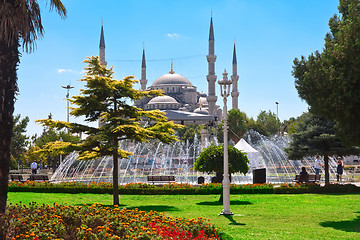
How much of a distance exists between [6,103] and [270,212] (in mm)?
7603

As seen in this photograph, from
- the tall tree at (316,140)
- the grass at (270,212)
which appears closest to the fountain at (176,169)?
the tall tree at (316,140)

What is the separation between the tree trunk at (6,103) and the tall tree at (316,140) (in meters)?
15.0

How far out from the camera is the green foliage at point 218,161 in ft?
48.2

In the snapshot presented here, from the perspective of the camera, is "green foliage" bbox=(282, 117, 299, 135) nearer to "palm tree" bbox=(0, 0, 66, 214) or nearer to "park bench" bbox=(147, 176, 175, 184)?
"park bench" bbox=(147, 176, 175, 184)

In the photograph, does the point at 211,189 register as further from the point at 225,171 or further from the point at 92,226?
the point at 92,226

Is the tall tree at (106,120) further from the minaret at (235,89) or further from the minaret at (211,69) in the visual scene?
the minaret at (235,89)

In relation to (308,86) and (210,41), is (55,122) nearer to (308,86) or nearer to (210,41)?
(308,86)

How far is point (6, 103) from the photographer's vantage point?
706 centimetres

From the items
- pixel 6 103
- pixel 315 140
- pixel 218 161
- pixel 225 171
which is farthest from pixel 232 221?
pixel 315 140

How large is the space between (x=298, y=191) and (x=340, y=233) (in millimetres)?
8381

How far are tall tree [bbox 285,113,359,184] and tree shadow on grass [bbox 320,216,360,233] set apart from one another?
913cm

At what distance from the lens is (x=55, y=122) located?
1300 cm

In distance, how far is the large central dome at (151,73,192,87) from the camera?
337ft

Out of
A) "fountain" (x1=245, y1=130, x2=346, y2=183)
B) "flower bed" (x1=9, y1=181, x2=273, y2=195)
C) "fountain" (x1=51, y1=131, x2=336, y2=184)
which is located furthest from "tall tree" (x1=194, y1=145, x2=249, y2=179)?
"fountain" (x1=245, y1=130, x2=346, y2=183)
